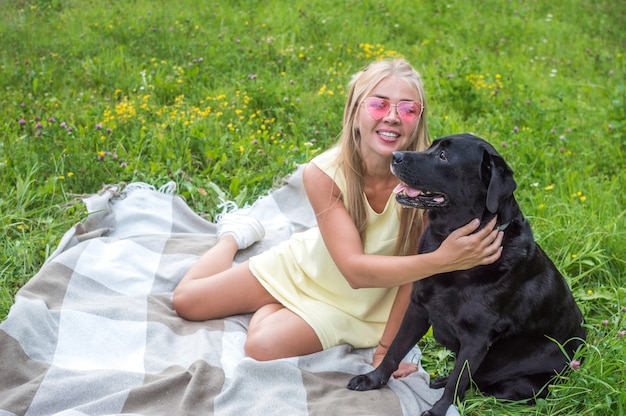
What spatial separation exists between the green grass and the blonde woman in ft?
1.47

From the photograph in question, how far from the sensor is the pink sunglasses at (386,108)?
2.87 metres

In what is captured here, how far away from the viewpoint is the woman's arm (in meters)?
2.46

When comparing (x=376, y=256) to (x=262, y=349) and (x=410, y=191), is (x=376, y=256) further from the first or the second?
(x=262, y=349)

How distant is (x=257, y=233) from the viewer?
391 centimetres

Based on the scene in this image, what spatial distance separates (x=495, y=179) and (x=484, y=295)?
0.46m

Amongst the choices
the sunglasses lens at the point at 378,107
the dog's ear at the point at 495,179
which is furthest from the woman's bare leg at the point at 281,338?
the dog's ear at the point at 495,179

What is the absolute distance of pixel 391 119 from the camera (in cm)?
286

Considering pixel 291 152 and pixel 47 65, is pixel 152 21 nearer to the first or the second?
pixel 47 65

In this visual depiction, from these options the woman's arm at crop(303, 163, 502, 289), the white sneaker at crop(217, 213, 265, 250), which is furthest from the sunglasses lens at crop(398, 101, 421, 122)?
the white sneaker at crop(217, 213, 265, 250)

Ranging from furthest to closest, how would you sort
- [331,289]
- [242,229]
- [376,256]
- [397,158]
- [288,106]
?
[288,106] < [242,229] < [331,289] < [376,256] < [397,158]

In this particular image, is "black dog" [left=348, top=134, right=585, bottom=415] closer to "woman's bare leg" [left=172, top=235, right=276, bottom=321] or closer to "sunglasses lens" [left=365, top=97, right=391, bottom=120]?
"sunglasses lens" [left=365, top=97, right=391, bottom=120]

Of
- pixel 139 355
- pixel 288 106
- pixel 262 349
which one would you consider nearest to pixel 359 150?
A: pixel 262 349

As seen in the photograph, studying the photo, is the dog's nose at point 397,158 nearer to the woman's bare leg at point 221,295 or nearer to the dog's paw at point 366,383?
the dog's paw at point 366,383

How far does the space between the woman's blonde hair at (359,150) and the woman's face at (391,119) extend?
0.12ft
